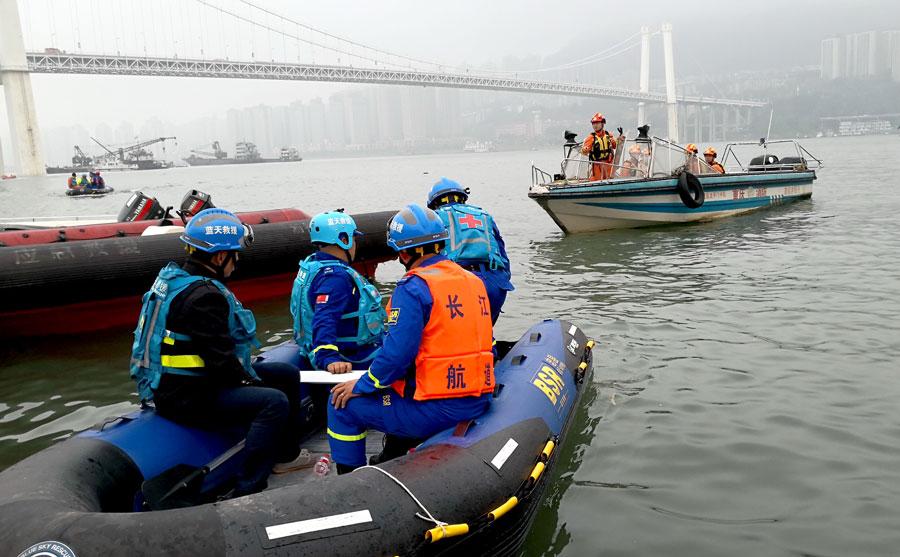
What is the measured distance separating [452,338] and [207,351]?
120cm

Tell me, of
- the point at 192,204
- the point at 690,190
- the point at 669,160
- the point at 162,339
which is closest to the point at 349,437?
the point at 162,339

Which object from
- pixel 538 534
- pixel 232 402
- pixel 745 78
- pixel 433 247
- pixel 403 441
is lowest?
pixel 538 534

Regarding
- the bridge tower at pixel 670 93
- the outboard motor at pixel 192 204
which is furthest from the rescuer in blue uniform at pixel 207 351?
the bridge tower at pixel 670 93

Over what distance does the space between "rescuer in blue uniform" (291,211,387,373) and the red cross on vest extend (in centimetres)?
110

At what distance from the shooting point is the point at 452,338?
3301 mm

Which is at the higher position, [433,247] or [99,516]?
[433,247]

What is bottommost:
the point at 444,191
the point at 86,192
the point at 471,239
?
the point at 471,239

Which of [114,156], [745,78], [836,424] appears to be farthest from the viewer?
[745,78]

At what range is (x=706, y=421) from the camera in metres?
5.05

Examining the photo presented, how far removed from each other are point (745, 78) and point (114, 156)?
427 ft

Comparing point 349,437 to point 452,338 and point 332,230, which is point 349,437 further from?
point 332,230

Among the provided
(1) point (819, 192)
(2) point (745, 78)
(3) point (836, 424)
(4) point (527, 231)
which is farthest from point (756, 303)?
(2) point (745, 78)

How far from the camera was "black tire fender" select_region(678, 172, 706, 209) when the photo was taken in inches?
571

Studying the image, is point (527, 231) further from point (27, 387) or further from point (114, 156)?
point (114, 156)
